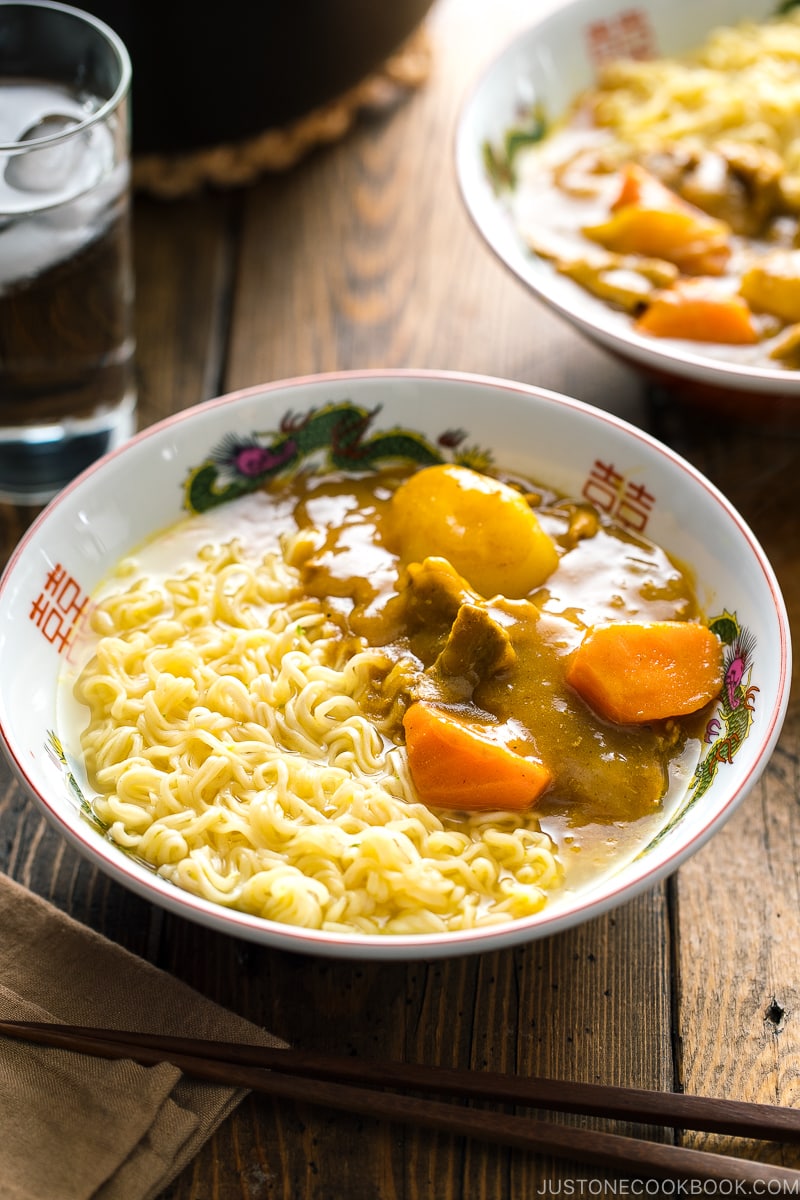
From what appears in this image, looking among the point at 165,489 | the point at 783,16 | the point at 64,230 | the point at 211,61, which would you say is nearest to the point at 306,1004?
the point at 165,489

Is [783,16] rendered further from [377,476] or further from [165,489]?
[165,489]

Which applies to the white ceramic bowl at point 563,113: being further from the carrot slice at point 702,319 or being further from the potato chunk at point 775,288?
the potato chunk at point 775,288

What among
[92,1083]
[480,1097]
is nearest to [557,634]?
[480,1097]

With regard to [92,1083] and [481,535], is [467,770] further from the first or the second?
[92,1083]

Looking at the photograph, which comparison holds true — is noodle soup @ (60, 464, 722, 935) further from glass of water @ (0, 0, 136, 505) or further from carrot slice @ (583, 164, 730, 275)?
carrot slice @ (583, 164, 730, 275)

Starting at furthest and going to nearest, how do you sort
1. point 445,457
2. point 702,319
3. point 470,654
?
point 702,319 → point 445,457 → point 470,654
